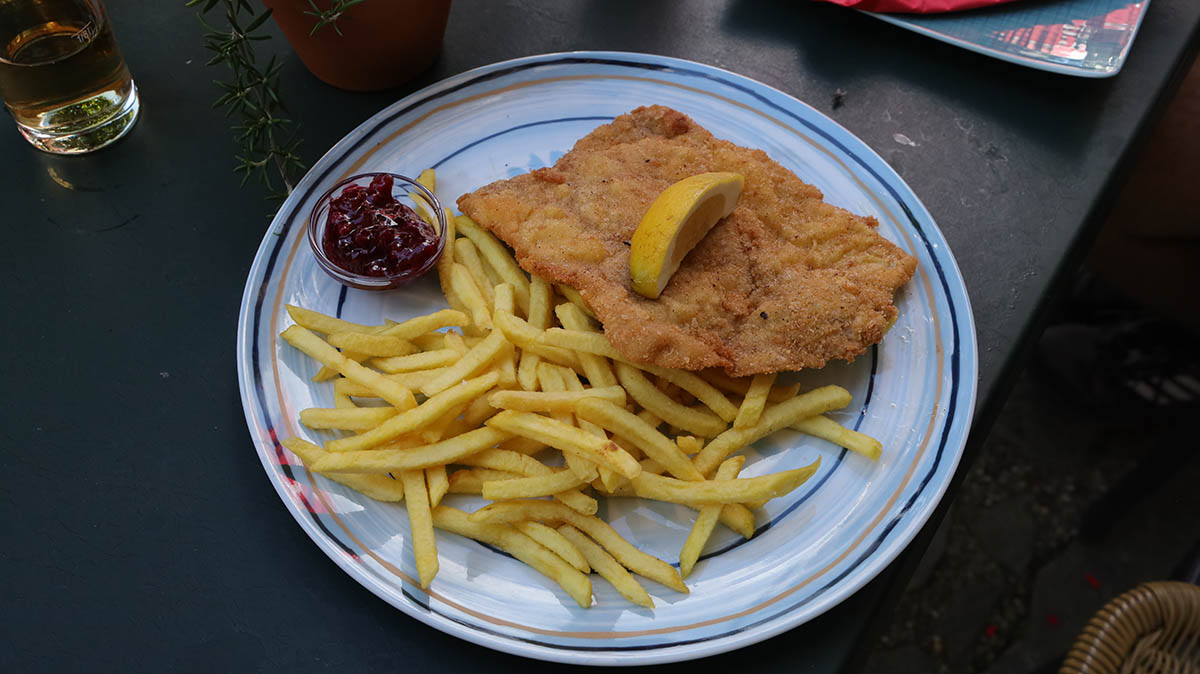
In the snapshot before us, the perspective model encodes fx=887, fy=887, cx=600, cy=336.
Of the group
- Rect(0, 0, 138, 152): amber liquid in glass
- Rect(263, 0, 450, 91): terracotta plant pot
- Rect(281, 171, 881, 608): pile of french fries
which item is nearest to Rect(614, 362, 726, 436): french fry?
Rect(281, 171, 881, 608): pile of french fries

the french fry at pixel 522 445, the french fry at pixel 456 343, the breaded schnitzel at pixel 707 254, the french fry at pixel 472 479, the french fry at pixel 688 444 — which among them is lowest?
the french fry at pixel 472 479

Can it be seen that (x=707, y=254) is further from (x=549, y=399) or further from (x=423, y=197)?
(x=423, y=197)

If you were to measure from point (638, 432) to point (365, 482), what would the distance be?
706 mm

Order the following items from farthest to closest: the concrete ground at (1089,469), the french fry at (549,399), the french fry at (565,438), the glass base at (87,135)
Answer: the concrete ground at (1089,469) < the glass base at (87,135) < the french fry at (549,399) < the french fry at (565,438)

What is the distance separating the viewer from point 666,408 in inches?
90.3

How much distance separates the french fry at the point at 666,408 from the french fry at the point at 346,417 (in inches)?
24.0

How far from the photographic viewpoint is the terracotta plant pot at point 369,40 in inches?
106

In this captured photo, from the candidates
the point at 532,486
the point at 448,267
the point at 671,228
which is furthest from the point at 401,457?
the point at 671,228

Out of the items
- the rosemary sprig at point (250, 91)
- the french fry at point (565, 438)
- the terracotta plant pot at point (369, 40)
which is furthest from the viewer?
the terracotta plant pot at point (369, 40)

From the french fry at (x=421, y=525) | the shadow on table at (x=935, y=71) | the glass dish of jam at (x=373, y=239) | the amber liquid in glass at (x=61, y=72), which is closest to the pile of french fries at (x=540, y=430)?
the french fry at (x=421, y=525)

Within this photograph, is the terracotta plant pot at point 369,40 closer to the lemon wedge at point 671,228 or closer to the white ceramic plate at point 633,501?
the white ceramic plate at point 633,501

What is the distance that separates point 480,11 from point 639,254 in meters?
1.55

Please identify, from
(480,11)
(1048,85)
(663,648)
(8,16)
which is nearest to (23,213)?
(8,16)

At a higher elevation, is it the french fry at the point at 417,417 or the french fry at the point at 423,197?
the french fry at the point at 423,197
